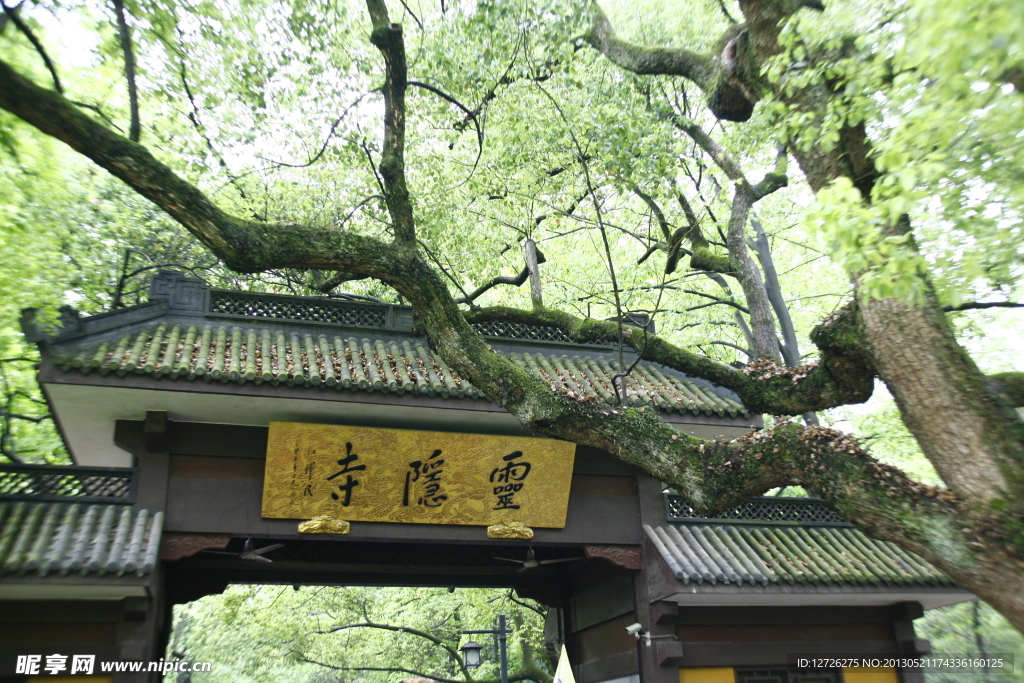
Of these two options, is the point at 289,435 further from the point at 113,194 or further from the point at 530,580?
the point at 113,194

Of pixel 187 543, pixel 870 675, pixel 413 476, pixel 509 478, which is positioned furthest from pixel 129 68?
pixel 870 675

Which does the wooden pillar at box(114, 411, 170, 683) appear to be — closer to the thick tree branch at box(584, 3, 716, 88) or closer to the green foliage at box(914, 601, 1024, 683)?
the thick tree branch at box(584, 3, 716, 88)

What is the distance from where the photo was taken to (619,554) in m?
7.82

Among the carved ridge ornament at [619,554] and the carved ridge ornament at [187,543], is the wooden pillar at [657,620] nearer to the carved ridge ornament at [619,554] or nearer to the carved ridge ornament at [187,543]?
the carved ridge ornament at [619,554]

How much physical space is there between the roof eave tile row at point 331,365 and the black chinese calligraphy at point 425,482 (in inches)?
32.6

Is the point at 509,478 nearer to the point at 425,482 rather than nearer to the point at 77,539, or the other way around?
the point at 425,482

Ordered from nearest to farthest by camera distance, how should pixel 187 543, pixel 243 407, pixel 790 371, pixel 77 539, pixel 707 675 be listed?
pixel 790 371 → pixel 77 539 → pixel 187 543 → pixel 243 407 → pixel 707 675

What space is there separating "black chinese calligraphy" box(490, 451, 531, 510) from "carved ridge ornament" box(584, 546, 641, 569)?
3.12ft

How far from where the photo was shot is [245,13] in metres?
7.89

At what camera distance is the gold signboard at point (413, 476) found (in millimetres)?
6938

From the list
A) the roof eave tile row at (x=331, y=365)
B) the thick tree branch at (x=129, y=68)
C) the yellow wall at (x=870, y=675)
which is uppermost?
the thick tree branch at (x=129, y=68)

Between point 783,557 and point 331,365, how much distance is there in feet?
16.4

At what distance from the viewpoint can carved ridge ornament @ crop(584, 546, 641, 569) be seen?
7.77m

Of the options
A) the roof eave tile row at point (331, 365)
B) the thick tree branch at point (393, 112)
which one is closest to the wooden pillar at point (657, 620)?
the roof eave tile row at point (331, 365)
